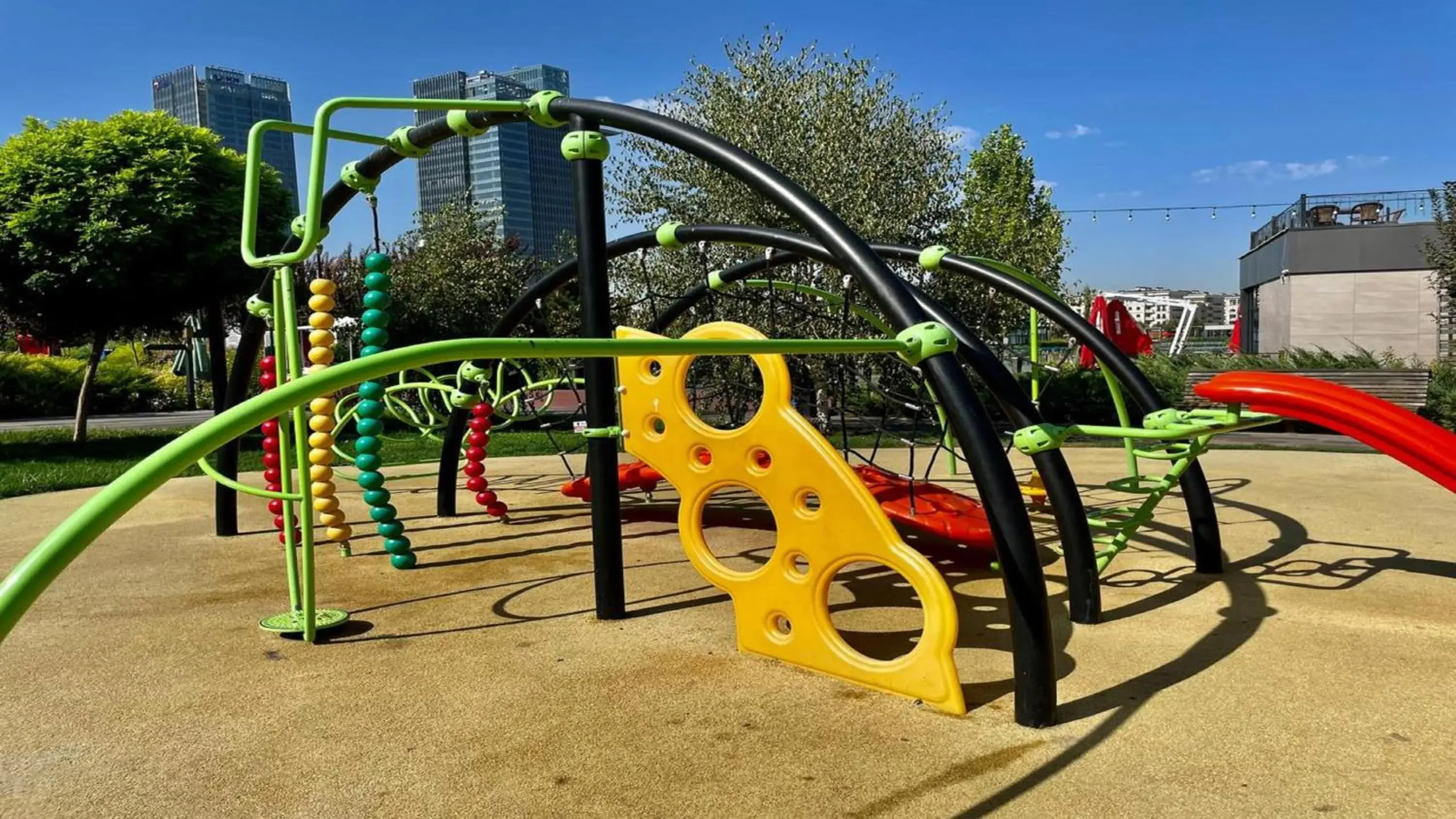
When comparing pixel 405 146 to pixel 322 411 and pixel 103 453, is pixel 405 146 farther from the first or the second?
pixel 103 453

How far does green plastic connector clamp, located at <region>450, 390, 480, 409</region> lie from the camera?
7.40 m

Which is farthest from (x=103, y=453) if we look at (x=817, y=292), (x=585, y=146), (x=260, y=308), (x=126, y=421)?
(x=585, y=146)

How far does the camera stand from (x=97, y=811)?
2.91 meters

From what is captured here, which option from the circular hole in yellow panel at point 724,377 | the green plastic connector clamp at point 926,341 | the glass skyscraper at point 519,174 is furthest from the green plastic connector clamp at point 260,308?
the glass skyscraper at point 519,174

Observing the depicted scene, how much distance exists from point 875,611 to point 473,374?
3.81 meters

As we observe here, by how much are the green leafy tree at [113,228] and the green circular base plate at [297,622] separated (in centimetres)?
963

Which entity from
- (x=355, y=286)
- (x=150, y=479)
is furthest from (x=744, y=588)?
(x=355, y=286)

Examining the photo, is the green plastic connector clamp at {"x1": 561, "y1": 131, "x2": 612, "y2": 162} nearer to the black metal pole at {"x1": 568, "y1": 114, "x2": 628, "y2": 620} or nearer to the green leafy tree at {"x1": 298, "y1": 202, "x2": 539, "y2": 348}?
the black metal pole at {"x1": 568, "y1": 114, "x2": 628, "y2": 620}

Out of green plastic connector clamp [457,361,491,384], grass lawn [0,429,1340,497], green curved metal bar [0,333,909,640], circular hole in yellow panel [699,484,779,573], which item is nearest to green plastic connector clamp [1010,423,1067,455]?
green curved metal bar [0,333,909,640]

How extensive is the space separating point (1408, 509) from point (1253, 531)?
5.96 ft

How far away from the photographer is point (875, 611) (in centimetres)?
504

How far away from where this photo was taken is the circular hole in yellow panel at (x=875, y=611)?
446 cm

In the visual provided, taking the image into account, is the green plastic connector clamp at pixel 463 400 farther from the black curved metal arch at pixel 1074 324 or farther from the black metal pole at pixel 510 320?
the black curved metal arch at pixel 1074 324

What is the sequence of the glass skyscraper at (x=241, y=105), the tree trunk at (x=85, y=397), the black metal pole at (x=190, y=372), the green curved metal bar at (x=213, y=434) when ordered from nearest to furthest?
the green curved metal bar at (x=213, y=434) < the tree trunk at (x=85, y=397) < the black metal pole at (x=190, y=372) < the glass skyscraper at (x=241, y=105)
